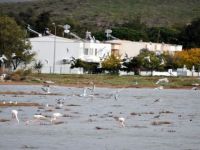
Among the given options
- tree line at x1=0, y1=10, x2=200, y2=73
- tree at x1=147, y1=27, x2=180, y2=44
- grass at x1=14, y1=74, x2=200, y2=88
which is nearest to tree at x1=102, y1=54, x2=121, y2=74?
tree line at x1=0, y1=10, x2=200, y2=73

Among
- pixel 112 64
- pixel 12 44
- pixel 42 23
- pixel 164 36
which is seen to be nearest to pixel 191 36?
pixel 164 36

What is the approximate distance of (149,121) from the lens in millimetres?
36156

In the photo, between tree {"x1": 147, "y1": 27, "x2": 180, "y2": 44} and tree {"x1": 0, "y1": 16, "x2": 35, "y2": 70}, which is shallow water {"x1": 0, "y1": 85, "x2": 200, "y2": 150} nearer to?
tree {"x1": 0, "y1": 16, "x2": 35, "y2": 70}

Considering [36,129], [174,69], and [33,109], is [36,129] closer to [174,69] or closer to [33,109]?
[33,109]

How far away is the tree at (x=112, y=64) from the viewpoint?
121m

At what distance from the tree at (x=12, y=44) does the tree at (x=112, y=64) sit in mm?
14617

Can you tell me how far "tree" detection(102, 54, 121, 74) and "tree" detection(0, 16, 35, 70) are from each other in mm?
14617

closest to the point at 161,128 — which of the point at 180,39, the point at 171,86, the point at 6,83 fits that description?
the point at 6,83

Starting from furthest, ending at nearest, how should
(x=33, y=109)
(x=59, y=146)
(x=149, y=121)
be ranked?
(x=33, y=109)
(x=149, y=121)
(x=59, y=146)

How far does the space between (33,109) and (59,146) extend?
17682 mm

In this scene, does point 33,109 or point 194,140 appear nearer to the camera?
point 194,140

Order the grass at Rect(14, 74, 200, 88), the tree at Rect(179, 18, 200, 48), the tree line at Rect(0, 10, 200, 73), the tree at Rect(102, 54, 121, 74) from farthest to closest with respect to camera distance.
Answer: the tree at Rect(179, 18, 200, 48), the tree at Rect(102, 54, 121, 74), the tree line at Rect(0, 10, 200, 73), the grass at Rect(14, 74, 200, 88)

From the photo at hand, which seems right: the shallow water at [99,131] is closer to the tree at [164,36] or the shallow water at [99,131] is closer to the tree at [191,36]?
the tree at [191,36]

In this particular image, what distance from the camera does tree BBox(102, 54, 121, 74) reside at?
398 ft
